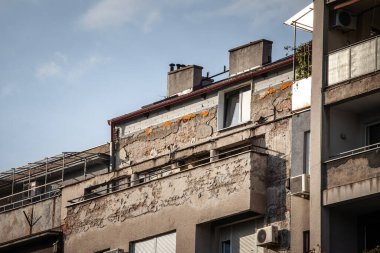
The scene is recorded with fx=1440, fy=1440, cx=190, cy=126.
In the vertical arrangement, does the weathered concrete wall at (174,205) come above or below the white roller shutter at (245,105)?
below

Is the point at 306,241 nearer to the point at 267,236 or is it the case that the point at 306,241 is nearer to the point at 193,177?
the point at 267,236

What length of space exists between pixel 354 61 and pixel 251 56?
27.8 feet

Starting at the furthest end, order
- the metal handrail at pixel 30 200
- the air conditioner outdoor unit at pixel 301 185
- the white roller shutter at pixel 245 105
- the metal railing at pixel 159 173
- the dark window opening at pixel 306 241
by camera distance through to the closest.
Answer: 1. the metal handrail at pixel 30 200
2. the white roller shutter at pixel 245 105
3. the metal railing at pixel 159 173
4. the air conditioner outdoor unit at pixel 301 185
5. the dark window opening at pixel 306 241

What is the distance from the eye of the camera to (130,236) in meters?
41.8

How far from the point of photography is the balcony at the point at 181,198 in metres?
38.6

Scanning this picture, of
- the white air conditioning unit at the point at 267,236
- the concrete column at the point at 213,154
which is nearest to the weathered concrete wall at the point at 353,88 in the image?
the white air conditioning unit at the point at 267,236

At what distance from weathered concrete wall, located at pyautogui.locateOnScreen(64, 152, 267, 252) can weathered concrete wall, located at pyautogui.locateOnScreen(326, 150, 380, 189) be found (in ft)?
9.83

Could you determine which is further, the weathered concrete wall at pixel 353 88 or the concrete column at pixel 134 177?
the concrete column at pixel 134 177

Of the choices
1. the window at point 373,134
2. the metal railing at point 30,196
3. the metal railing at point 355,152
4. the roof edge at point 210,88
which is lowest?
the metal railing at point 355,152

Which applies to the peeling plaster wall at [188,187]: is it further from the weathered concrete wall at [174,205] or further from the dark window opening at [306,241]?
the dark window opening at [306,241]

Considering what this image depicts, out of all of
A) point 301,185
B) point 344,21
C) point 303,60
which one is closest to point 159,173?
point 303,60

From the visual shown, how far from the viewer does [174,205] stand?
4056 centimetres

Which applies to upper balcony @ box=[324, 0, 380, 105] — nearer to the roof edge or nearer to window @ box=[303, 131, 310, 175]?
window @ box=[303, 131, 310, 175]

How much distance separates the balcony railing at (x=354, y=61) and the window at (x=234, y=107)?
5.25 metres
